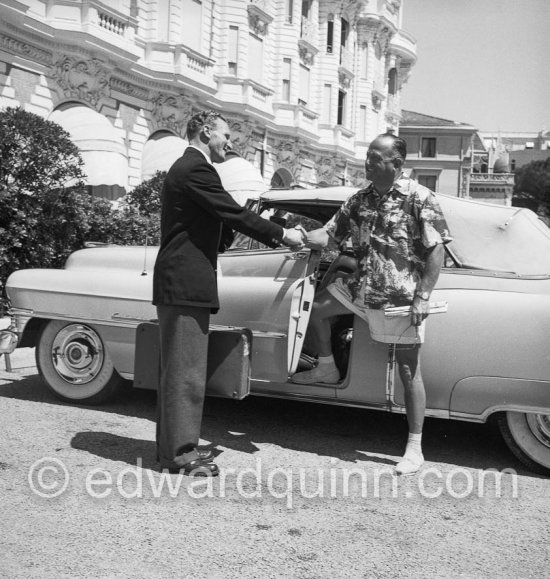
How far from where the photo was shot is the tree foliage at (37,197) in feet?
37.6

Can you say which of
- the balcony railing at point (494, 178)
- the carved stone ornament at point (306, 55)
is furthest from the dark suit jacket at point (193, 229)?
the balcony railing at point (494, 178)

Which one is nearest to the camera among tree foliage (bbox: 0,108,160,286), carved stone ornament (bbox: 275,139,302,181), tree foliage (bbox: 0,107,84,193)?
tree foliage (bbox: 0,108,160,286)

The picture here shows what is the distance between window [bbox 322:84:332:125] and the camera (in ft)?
132

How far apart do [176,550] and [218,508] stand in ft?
A: 1.71

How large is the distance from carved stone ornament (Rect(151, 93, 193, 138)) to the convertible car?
67.3 feet

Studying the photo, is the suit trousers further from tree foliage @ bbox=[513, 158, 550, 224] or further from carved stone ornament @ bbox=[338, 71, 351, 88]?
tree foliage @ bbox=[513, 158, 550, 224]

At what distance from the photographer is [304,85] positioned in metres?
37.9

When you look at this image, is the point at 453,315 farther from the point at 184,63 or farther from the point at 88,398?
the point at 184,63

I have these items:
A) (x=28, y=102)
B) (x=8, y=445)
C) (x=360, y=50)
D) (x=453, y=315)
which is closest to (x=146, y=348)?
(x=8, y=445)

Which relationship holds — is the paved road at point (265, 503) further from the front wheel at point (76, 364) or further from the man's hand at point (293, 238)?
the man's hand at point (293, 238)

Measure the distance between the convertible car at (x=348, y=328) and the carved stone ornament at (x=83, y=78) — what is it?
54.3 feet

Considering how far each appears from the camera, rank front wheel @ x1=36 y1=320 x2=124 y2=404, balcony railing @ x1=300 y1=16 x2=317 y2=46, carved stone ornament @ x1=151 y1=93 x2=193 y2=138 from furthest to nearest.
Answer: balcony railing @ x1=300 y1=16 x2=317 y2=46
carved stone ornament @ x1=151 y1=93 x2=193 y2=138
front wheel @ x1=36 y1=320 x2=124 y2=404

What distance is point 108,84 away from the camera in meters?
22.2

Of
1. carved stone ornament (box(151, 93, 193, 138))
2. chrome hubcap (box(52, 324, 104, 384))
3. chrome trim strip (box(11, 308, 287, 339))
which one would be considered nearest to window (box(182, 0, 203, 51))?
carved stone ornament (box(151, 93, 193, 138))
